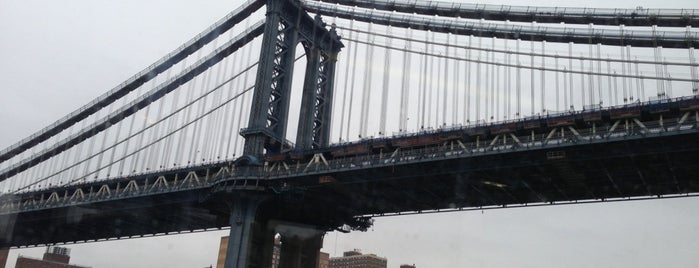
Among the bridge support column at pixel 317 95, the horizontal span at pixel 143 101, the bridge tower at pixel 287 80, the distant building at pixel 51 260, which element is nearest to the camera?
the bridge tower at pixel 287 80

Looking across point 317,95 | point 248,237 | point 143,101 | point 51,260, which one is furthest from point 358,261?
point 248,237

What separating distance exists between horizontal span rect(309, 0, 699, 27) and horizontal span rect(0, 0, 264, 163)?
12934 mm

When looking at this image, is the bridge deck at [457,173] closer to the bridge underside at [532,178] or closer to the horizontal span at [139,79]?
the bridge underside at [532,178]

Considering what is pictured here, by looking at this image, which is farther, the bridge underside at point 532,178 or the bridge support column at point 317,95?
the bridge support column at point 317,95

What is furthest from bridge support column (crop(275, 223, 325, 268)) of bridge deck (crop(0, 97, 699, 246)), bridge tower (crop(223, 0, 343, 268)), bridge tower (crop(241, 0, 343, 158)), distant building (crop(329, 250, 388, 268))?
distant building (crop(329, 250, 388, 268))

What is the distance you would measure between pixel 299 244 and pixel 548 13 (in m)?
26.6

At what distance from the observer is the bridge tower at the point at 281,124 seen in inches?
1976

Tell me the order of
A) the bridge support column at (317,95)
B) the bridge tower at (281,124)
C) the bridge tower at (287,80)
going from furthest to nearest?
the bridge support column at (317,95)
the bridge tower at (287,80)
the bridge tower at (281,124)

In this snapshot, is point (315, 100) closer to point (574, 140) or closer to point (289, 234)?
point (289, 234)

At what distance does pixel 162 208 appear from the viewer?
6091cm

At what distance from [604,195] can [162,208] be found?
120 ft

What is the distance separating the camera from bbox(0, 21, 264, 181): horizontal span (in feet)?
210

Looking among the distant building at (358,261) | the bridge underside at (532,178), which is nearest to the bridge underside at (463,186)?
the bridge underside at (532,178)

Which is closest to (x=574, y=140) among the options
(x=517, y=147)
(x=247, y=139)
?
(x=517, y=147)
